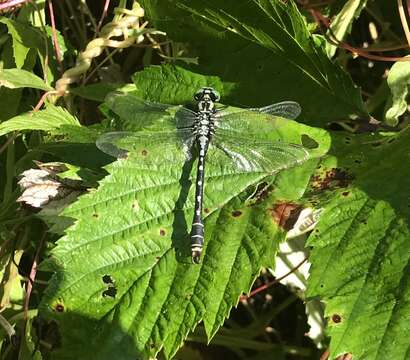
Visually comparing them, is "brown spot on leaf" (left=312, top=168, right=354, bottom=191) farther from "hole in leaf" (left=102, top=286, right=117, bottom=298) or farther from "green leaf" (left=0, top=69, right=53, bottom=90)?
"green leaf" (left=0, top=69, right=53, bottom=90)

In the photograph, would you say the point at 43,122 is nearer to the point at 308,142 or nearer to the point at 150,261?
the point at 150,261

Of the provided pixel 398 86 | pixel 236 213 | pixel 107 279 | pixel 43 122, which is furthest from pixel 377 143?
pixel 43 122

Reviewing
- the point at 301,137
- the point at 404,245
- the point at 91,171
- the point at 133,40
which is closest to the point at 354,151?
the point at 301,137

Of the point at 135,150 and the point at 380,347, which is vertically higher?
the point at 135,150

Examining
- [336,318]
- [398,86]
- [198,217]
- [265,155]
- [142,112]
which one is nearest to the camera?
[336,318]

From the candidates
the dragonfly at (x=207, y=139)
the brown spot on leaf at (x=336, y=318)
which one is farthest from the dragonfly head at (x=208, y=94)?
the brown spot on leaf at (x=336, y=318)

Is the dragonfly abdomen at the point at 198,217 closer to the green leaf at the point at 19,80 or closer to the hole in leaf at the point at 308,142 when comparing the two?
the hole in leaf at the point at 308,142

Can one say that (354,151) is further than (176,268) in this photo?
Yes

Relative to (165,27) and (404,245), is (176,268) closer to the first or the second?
(404,245)
